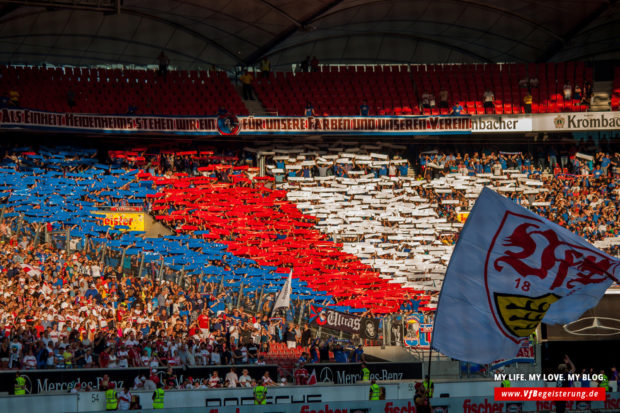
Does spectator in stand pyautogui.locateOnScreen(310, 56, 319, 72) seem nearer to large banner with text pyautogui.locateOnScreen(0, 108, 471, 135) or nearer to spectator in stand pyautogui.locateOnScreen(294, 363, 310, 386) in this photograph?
large banner with text pyautogui.locateOnScreen(0, 108, 471, 135)

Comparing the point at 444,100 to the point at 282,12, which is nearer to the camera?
the point at 282,12

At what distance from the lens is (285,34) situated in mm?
41094

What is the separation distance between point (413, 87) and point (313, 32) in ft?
18.5

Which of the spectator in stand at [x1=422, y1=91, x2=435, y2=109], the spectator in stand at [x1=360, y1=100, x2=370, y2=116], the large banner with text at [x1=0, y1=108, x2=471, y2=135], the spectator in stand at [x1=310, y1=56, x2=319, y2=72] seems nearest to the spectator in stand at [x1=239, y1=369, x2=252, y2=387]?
the large banner with text at [x1=0, y1=108, x2=471, y2=135]

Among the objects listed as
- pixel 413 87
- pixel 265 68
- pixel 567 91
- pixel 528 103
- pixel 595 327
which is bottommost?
pixel 595 327

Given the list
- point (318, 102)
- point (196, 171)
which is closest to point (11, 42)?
point (196, 171)

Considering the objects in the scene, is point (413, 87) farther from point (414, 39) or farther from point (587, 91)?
point (587, 91)

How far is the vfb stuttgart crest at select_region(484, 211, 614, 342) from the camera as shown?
31.5ft

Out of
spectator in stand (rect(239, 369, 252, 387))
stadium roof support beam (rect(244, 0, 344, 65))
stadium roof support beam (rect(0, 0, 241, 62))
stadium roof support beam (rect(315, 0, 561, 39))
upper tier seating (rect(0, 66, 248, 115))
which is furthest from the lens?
stadium roof support beam (rect(315, 0, 561, 39))

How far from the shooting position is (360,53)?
148 feet

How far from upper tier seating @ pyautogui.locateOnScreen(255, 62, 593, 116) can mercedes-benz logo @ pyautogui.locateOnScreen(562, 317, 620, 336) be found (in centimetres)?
1314

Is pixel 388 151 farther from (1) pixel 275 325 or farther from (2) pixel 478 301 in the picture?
(2) pixel 478 301

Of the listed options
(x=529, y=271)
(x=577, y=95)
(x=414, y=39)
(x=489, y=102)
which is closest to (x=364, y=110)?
(x=489, y=102)

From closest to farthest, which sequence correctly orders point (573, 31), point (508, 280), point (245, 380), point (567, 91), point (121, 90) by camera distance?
point (508, 280) → point (245, 380) → point (121, 90) → point (567, 91) → point (573, 31)
